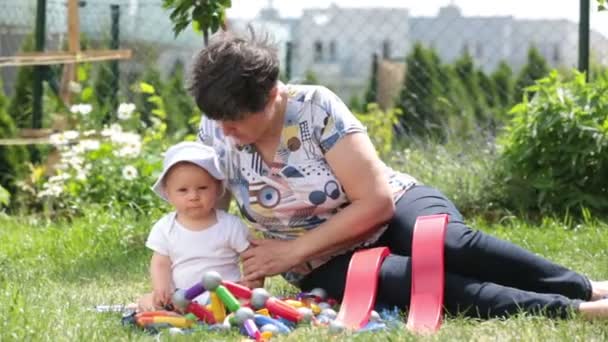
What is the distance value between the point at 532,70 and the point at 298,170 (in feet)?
26.7

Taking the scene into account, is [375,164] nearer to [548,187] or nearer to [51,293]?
[51,293]

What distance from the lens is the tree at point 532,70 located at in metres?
10.5

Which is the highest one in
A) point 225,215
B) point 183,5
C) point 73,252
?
point 183,5

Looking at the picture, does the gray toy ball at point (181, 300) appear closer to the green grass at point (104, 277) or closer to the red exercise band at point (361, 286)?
the green grass at point (104, 277)

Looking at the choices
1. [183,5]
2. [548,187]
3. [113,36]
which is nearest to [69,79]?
[113,36]

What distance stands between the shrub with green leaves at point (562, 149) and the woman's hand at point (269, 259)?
255cm

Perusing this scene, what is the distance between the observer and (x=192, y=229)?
3.60 metres

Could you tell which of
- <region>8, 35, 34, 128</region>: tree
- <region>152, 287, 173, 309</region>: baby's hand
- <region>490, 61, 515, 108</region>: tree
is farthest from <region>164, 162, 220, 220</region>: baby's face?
<region>490, 61, 515, 108</region>: tree

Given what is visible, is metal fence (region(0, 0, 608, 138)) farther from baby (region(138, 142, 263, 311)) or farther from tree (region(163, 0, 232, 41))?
baby (region(138, 142, 263, 311))

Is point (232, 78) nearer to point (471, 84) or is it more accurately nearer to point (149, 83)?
point (149, 83)

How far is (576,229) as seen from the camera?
5184 millimetres

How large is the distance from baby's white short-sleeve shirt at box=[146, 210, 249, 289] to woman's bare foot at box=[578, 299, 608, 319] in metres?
1.08

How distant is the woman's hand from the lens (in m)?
3.49

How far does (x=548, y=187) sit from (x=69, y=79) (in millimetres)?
3436
